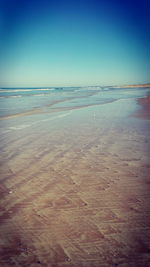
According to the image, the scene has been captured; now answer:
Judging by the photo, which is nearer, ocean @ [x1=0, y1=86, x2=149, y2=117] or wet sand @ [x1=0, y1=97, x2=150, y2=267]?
wet sand @ [x1=0, y1=97, x2=150, y2=267]

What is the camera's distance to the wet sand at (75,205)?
258 cm

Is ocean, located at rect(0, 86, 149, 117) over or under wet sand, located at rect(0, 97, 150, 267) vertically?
over

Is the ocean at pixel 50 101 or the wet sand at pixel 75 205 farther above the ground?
the ocean at pixel 50 101

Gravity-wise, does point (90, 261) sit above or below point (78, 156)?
below

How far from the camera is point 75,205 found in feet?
11.8

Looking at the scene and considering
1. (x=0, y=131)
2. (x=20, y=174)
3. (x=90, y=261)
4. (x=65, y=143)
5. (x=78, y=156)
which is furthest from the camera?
(x=0, y=131)

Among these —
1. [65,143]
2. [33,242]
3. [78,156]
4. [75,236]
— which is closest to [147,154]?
[78,156]

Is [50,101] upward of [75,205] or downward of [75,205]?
upward

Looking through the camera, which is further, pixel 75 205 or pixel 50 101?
pixel 50 101

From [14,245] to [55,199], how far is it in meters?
1.22

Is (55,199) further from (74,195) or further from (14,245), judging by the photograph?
(14,245)

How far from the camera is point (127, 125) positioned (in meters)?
10.6

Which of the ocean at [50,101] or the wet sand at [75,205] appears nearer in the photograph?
the wet sand at [75,205]

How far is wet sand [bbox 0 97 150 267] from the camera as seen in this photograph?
8.47 ft
